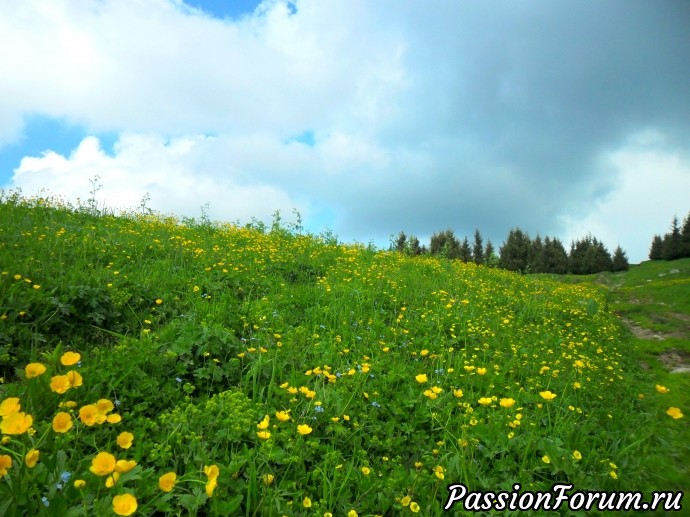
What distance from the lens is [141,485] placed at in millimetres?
2023

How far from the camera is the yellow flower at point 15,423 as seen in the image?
1565 millimetres

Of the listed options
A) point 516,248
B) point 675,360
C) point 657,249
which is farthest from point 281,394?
point 657,249

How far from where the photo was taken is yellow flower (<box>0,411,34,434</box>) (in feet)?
5.13

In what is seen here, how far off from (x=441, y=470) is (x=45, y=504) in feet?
6.63

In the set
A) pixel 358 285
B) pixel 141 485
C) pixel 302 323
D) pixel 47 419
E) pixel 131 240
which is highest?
pixel 131 240

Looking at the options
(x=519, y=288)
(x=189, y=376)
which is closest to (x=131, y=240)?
(x=189, y=376)

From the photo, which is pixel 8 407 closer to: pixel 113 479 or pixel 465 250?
pixel 113 479

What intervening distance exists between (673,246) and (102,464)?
2069 inches

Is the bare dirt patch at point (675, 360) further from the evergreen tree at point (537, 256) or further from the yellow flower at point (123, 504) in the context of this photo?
the evergreen tree at point (537, 256)

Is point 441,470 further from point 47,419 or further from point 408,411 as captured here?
point 47,419

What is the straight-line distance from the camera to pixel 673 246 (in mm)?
41344

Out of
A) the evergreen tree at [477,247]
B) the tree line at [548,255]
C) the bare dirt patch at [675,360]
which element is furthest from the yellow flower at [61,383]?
the evergreen tree at [477,247]

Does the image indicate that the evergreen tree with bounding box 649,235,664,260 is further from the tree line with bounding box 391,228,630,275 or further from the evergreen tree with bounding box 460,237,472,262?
the evergreen tree with bounding box 460,237,472,262

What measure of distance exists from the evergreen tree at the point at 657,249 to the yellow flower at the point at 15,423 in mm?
54208
